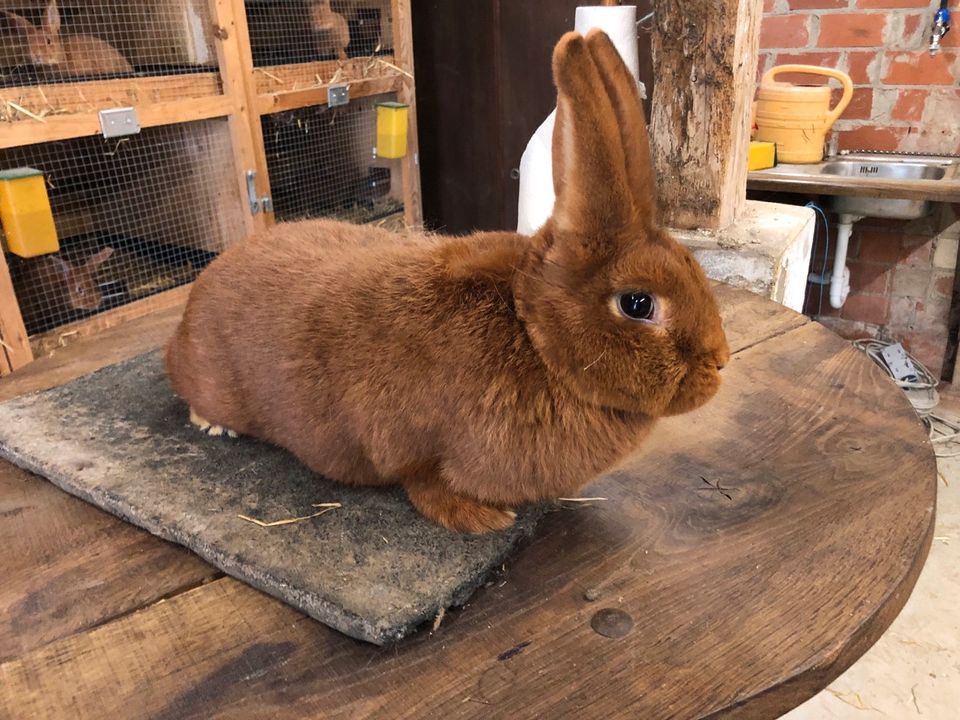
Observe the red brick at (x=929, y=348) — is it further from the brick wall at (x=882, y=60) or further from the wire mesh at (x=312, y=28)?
the wire mesh at (x=312, y=28)

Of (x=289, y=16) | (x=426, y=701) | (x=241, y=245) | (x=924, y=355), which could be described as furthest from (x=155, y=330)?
(x=924, y=355)

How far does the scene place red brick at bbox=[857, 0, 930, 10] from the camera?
7.34 ft

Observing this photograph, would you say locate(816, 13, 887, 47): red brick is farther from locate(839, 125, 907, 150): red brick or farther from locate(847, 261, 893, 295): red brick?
locate(847, 261, 893, 295): red brick

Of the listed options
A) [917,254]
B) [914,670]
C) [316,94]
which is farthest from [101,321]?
[917,254]

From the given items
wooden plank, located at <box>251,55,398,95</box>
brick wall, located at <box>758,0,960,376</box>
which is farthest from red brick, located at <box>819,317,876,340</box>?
wooden plank, located at <box>251,55,398,95</box>

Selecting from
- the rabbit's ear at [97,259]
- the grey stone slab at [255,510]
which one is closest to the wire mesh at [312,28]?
the rabbit's ear at [97,259]

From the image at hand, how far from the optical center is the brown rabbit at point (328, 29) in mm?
2082

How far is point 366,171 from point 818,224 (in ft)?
4.86

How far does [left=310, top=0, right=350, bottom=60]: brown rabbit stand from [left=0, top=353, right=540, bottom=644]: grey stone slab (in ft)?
4.81

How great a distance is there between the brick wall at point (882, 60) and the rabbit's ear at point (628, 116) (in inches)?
85.3

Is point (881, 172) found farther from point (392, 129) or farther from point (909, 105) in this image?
point (392, 129)

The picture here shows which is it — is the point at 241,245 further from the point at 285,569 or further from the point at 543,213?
the point at 543,213

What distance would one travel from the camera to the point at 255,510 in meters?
0.72

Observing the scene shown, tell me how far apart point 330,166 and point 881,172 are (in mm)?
1718
